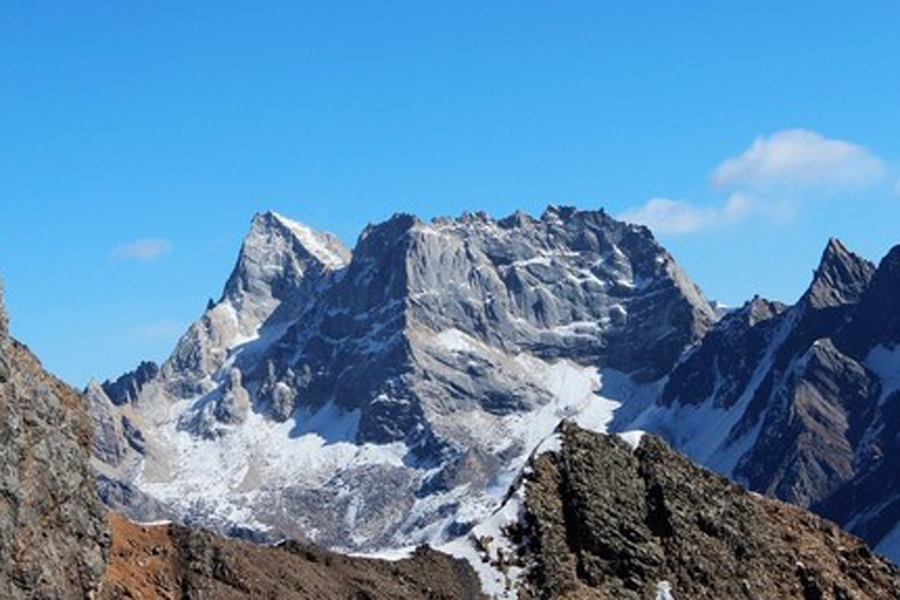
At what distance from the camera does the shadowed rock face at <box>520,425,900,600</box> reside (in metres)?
85.4

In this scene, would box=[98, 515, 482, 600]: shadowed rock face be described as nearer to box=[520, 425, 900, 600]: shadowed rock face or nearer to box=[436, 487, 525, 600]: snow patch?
box=[436, 487, 525, 600]: snow patch

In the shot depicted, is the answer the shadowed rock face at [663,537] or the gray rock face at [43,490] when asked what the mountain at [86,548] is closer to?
the gray rock face at [43,490]

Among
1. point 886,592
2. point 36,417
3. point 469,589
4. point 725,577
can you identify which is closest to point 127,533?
point 36,417

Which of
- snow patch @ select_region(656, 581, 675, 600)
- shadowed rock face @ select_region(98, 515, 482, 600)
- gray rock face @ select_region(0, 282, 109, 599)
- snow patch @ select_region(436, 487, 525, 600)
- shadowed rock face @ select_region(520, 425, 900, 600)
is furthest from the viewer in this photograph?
shadowed rock face @ select_region(520, 425, 900, 600)

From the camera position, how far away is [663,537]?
290 feet

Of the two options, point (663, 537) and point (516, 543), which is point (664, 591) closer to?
point (663, 537)

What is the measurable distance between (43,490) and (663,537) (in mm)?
34305

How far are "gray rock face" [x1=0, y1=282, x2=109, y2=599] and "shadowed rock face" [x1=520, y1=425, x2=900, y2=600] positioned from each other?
23452 mm

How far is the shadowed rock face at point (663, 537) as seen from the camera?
280ft

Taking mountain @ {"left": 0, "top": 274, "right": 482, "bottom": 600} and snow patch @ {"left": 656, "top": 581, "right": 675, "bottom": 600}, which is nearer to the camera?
mountain @ {"left": 0, "top": 274, "right": 482, "bottom": 600}

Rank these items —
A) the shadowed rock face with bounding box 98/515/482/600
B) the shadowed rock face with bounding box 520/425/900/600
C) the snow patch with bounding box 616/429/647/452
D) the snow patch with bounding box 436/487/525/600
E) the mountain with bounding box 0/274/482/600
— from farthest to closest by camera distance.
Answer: the snow patch with bounding box 616/429/647/452, the shadowed rock face with bounding box 520/425/900/600, the snow patch with bounding box 436/487/525/600, the shadowed rock face with bounding box 98/515/482/600, the mountain with bounding box 0/274/482/600

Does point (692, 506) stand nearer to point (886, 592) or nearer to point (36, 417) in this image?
point (886, 592)

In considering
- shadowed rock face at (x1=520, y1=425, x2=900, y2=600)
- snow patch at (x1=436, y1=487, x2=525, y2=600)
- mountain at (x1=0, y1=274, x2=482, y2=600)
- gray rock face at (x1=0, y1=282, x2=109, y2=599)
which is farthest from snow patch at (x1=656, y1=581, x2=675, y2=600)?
gray rock face at (x1=0, y1=282, x2=109, y2=599)

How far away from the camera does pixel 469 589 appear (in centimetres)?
8369
